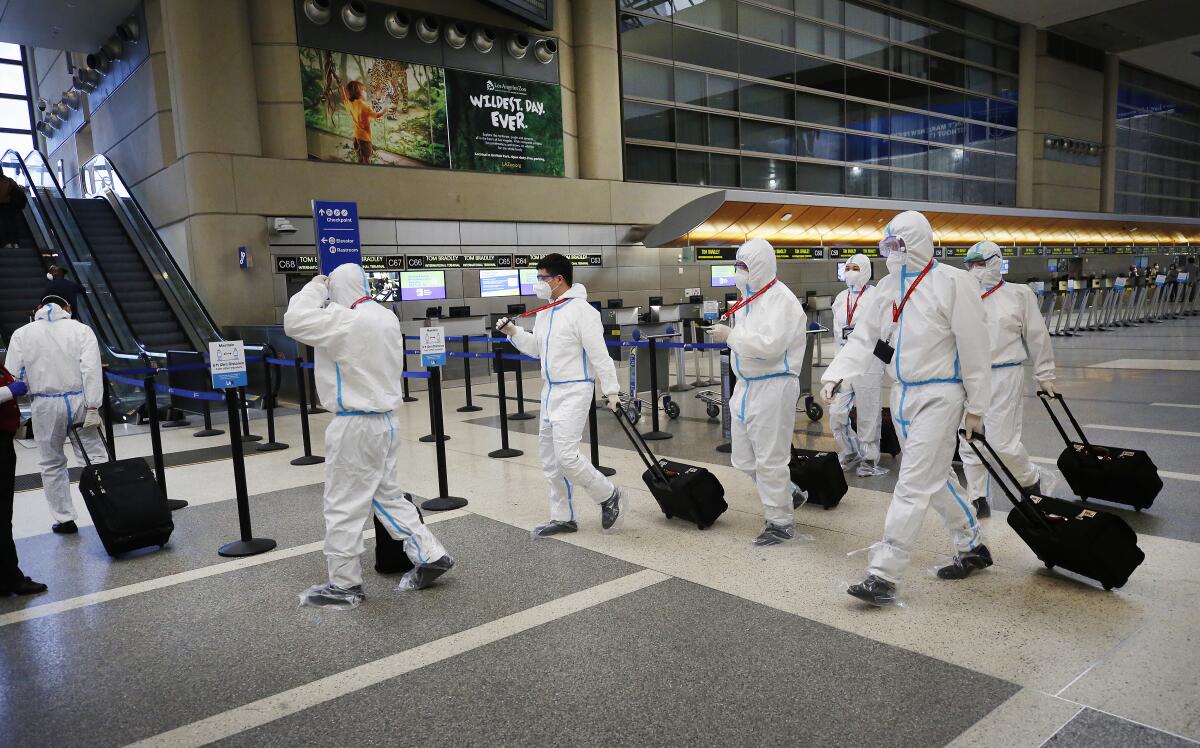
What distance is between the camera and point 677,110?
20.5 meters

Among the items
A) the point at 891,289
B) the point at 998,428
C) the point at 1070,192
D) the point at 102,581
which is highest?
the point at 1070,192

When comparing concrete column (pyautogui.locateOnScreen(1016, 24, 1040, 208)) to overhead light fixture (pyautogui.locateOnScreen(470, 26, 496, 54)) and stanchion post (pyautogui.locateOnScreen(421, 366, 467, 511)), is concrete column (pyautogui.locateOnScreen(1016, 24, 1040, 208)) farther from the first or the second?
stanchion post (pyautogui.locateOnScreen(421, 366, 467, 511))

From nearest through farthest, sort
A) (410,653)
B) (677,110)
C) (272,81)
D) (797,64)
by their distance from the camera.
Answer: (410,653) → (272,81) → (677,110) → (797,64)

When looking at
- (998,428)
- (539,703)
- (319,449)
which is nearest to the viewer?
(539,703)

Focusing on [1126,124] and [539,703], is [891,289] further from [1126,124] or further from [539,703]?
[1126,124]

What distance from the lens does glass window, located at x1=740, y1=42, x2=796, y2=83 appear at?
2202 cm

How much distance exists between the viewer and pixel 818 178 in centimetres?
2392

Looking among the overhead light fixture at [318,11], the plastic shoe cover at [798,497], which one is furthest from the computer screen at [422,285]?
the plastic shoe cover at [798,497]

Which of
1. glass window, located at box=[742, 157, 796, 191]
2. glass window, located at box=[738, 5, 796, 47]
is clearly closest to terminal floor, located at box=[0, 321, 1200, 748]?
glass window, located at box=[742, 157, 796, 191]

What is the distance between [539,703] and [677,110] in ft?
64.3

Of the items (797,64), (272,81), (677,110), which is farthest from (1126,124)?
(272,81)

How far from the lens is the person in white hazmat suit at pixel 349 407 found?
3.85 metres

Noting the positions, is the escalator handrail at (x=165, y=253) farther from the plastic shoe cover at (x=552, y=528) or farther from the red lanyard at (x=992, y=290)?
the red lanyard at (x=992, y=290)

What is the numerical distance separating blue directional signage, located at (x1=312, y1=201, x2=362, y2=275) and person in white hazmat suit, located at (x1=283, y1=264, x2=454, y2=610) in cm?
937
